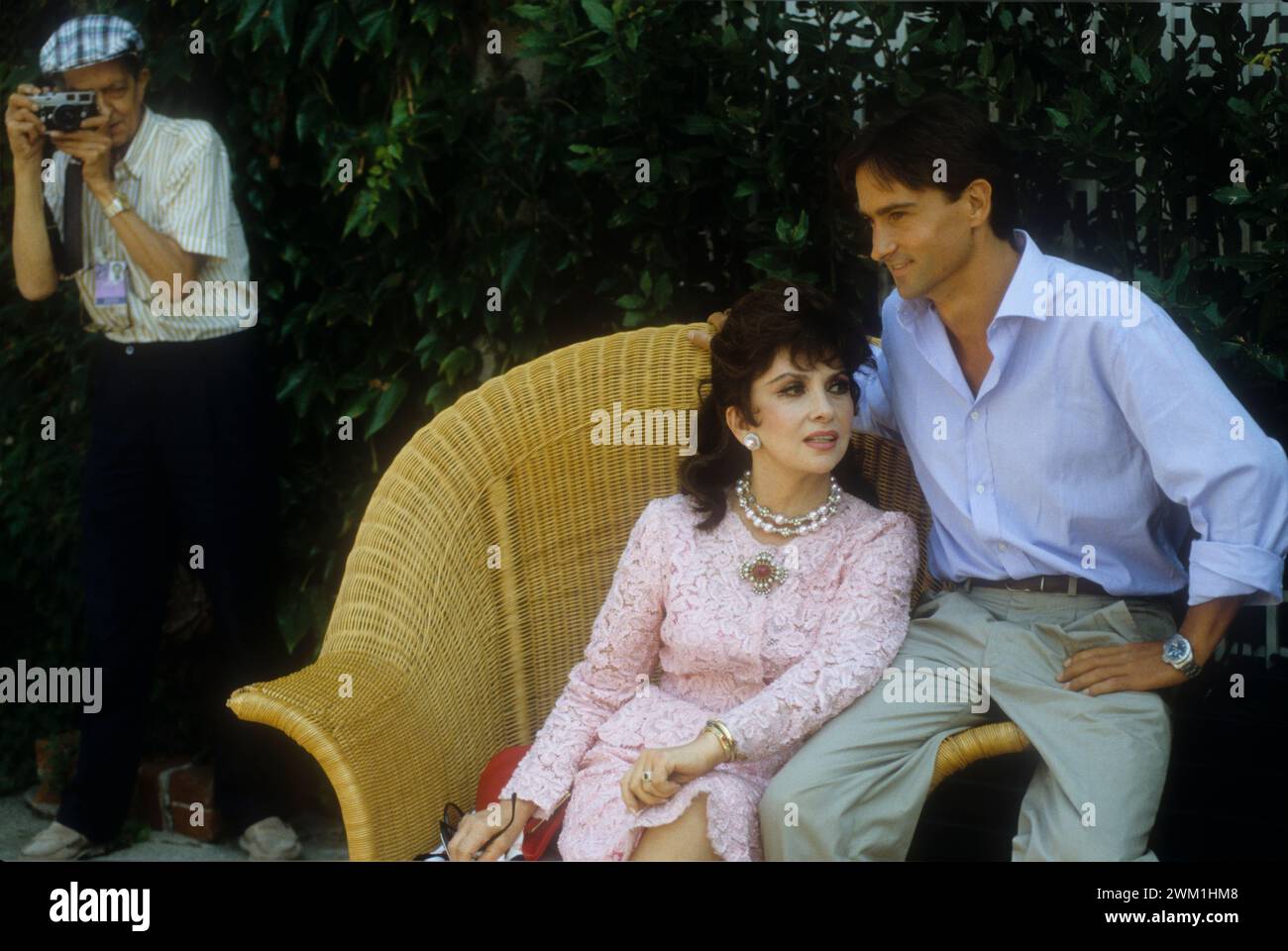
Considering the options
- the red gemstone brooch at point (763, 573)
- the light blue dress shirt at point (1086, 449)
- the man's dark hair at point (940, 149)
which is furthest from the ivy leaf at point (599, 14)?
the red gemstone brooch at point (763, 573)

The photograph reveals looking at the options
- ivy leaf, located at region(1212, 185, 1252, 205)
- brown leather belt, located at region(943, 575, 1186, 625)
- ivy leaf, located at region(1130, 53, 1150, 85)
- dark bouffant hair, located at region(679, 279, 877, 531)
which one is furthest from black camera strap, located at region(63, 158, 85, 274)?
ivy leaf, located at region(1212, 185, 1252, 205)

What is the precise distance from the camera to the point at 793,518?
2.72 m

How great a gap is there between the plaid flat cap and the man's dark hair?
1.61 m

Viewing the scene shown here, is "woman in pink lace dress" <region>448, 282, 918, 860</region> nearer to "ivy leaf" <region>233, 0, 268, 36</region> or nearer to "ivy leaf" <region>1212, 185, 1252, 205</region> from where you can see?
"ivy leaf" <region>1212, 185, 1252, 205</region>

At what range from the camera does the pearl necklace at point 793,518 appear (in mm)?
2703

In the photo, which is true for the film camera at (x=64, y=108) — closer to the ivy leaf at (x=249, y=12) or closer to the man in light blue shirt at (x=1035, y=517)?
the ivy leaf at (x=249, y=12)

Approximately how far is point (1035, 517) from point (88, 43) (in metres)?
2.12

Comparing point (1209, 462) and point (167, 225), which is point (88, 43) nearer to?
point (167, 225)

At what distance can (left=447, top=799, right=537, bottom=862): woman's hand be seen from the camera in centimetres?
260

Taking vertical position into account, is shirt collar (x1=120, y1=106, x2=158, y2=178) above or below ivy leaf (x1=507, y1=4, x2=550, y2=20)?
below
